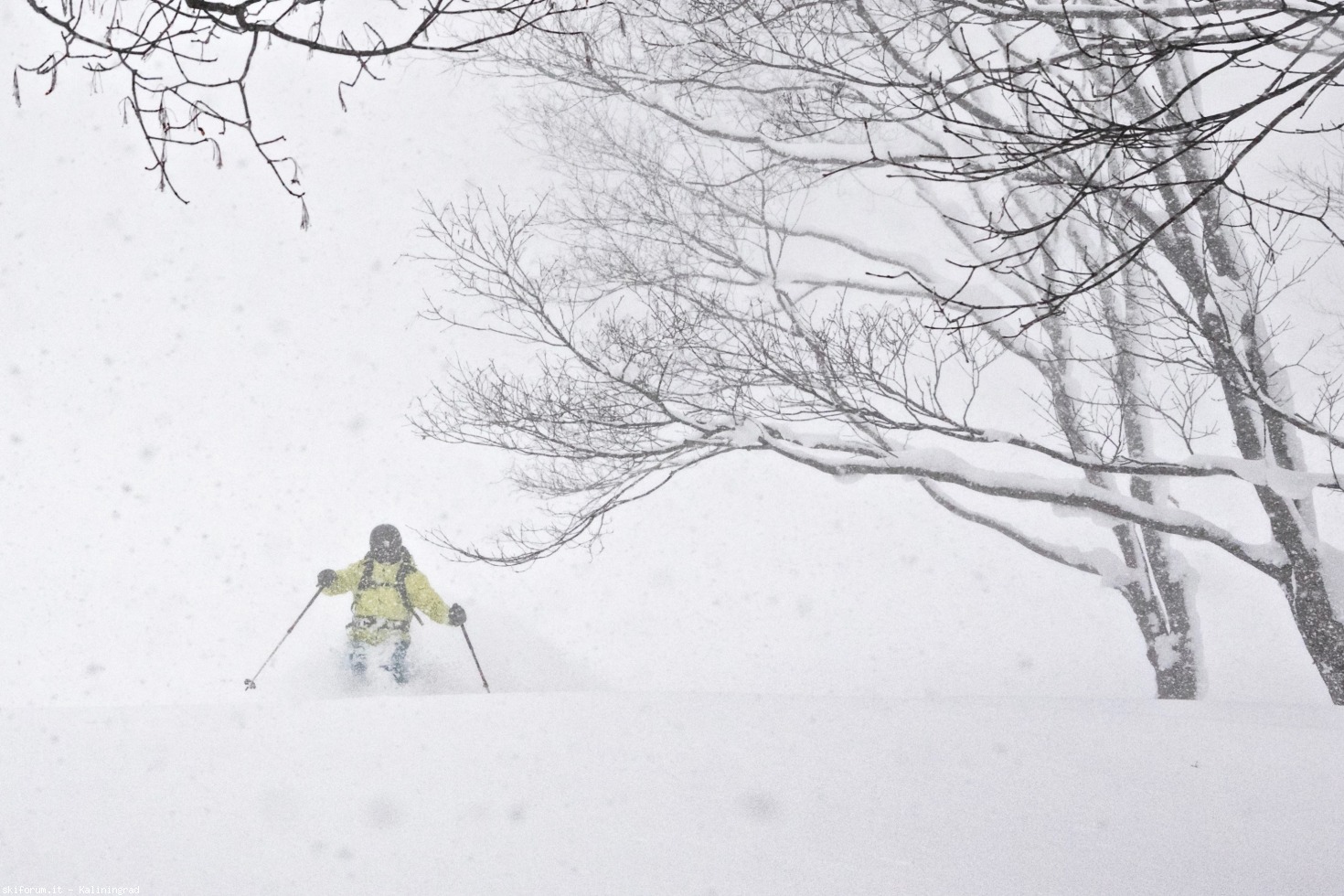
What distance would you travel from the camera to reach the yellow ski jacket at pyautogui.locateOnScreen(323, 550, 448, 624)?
756cm

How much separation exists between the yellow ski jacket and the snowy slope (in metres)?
2.37

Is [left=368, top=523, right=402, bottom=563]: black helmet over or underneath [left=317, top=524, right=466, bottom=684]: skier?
over

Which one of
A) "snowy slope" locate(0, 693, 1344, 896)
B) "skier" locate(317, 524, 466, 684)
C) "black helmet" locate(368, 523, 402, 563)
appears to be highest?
"black helmet" locate(368, 523, 402, 563)

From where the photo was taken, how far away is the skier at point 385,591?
756 centimetres

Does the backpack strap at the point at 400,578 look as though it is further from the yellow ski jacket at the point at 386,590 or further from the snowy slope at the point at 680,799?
the snowy slope at the point at 680,799

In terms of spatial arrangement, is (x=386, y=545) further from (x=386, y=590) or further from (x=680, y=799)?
(x=680, y=799)

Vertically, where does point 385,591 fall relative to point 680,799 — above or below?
above

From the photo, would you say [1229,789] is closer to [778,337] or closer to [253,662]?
[778,337]

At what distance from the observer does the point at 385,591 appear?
7605 mm

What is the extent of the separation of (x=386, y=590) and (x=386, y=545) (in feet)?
1.20

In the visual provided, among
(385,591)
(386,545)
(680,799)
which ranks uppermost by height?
(386,545)

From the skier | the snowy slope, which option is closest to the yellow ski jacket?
the skier

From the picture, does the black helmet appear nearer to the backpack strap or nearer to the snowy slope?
the backpack strap

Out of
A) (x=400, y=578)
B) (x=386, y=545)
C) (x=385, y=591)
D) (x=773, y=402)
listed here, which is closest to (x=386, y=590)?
(x=385, y=591)
